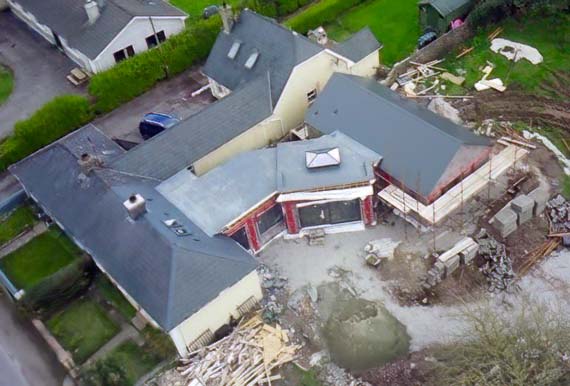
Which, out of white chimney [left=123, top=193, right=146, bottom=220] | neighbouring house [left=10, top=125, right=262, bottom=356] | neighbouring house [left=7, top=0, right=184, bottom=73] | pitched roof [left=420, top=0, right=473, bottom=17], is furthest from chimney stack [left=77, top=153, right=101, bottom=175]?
pitched roof [left=420, top=0, right=473, bottom=17]

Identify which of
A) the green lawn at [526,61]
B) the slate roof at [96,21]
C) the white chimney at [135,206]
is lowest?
the green lawn at [526,61]

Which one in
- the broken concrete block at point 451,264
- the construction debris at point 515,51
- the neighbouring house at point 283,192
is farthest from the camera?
the construction debris at point 515,51

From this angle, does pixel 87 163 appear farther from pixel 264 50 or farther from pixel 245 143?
pixel 264 50

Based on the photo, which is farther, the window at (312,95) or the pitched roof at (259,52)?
the window at (312,95)

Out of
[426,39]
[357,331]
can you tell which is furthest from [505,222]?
[426,39]

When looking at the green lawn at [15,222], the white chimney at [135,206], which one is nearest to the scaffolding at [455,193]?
the white chimney at [135,206]

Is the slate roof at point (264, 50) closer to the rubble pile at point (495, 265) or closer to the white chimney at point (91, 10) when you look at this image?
the white chimney at point (91, 10)

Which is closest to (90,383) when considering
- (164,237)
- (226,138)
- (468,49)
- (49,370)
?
(49,370)
